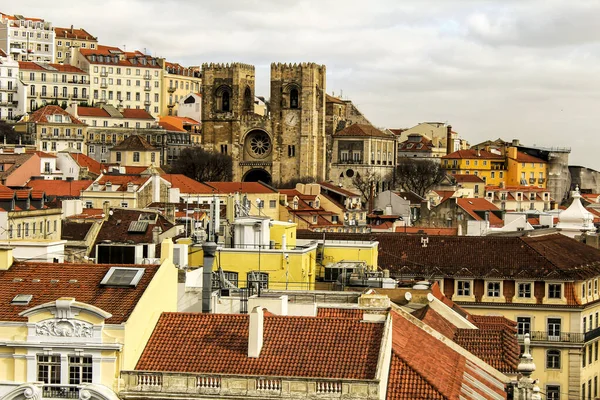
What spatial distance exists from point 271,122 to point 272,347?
139 meters

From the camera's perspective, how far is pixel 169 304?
2767 centimetres

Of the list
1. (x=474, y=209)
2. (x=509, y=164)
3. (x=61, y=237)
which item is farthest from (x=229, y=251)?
(x=509, y=164)

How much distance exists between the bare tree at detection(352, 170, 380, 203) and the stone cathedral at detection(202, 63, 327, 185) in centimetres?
394

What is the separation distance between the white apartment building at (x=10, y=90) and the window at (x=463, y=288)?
11405 centimetres

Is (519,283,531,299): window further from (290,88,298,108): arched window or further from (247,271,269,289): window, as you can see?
(290,88,298,108): arched window

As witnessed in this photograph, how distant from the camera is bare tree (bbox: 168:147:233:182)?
150125mm

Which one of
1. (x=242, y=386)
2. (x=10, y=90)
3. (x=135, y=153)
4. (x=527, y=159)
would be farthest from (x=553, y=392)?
(x=527, y=159)

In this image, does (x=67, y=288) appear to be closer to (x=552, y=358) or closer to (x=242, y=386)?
(x=242, y=386)

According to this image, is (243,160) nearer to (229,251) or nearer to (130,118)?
(130,118)

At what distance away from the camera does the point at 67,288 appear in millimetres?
26641

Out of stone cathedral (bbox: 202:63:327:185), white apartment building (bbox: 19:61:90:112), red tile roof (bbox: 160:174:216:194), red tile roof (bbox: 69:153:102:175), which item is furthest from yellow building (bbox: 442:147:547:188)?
red tile roof (bbox: 160:174:216:194)

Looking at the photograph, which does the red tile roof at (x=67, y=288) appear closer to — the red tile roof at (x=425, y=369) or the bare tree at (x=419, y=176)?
the red tile roof at (x=425, y=369)

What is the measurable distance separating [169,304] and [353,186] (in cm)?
13564

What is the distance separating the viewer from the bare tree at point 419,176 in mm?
162875
